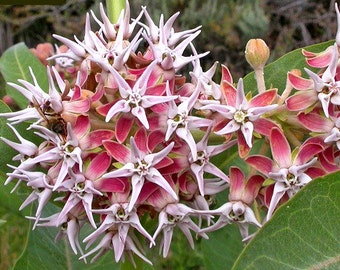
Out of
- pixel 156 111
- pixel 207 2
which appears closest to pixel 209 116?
pixel 156 111

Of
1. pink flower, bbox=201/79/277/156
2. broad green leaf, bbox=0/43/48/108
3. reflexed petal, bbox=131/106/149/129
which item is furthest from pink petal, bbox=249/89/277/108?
broad green leaf, bbox=0/43/48/108

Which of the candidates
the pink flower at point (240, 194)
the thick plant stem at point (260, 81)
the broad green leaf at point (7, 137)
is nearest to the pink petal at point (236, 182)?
the pink flower at point (240, 194)

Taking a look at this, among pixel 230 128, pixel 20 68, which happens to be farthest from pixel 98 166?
pixel 20 68

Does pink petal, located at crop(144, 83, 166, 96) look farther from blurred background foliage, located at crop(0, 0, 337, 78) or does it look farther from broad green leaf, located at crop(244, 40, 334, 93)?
blurred background foliage, located at crop(0, 0, 337, 78)

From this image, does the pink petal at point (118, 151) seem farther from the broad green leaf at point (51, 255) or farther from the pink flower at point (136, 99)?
the broad green leaf at point (51, 255)

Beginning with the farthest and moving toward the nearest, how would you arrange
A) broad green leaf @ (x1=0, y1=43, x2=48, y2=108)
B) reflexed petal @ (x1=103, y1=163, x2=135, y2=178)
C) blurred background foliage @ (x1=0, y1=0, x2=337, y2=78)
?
blurred background foliage @ (x1=0, y1=0, x2=337, y2=78) → broad green leaf @ (x1=0, y1=43, x2=48, y2=108) → reflexed petal @ (x1=103, y1=163, x2=135, y2=178)

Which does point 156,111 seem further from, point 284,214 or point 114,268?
point 114,268

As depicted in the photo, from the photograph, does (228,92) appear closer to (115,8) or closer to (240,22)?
(115,8)
